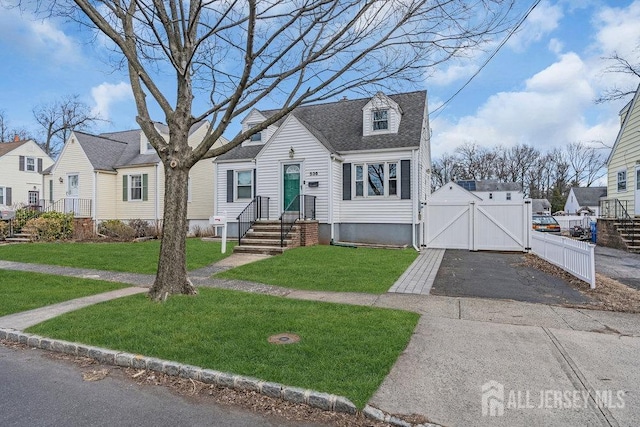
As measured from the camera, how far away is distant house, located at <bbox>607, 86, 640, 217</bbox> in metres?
17.1

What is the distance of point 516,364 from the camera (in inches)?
157

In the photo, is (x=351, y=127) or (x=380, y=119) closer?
(x=380, y=119)

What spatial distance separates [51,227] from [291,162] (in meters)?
12.6

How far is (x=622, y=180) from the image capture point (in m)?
18.7

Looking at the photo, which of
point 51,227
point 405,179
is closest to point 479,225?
point 405,179

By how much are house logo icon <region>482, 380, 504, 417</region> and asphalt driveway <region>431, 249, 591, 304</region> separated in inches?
153

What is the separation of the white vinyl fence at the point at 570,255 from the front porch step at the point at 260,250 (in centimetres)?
818

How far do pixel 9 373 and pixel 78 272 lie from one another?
263 inches

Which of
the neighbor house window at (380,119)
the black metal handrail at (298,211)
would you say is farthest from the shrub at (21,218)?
the neighbor house window at (380,119)

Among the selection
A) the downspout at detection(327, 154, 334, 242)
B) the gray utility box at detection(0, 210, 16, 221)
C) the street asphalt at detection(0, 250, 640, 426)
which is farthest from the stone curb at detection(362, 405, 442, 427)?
the gray utility box at detection(0, 210, 16, 221)

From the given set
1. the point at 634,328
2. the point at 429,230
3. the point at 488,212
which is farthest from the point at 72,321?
the point at 488,212

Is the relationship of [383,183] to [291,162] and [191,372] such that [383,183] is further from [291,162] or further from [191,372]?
[191,372]

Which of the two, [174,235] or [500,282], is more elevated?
[174,235]

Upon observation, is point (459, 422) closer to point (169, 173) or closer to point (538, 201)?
point (169, 173)
